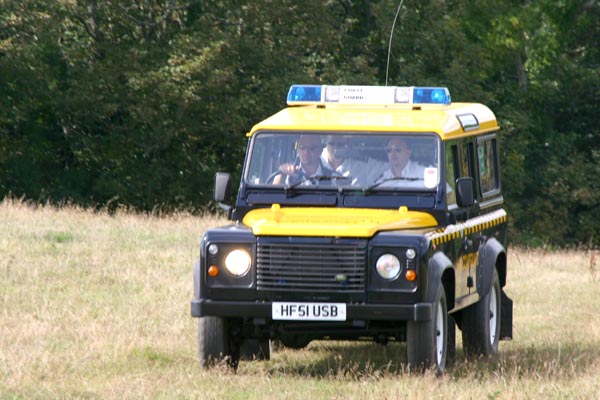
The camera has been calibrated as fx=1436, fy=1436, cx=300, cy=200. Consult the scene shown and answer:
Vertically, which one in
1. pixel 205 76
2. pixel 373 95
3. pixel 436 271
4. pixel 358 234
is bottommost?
pixel 205 76

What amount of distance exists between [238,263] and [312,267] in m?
0.54

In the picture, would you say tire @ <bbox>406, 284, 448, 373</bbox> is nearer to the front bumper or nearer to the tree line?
the front bumper

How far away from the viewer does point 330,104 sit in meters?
12.1

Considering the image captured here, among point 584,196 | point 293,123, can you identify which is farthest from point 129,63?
point 293,123

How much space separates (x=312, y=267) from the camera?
10.2 metres

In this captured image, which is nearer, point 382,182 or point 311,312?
point 311,312

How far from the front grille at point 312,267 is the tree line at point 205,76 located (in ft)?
86.2

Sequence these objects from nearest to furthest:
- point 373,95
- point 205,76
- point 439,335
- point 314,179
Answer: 1. point 439,335
2. point 314,179
3. point 373,95
4. point 205,76

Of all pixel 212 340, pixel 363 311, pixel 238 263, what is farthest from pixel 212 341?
pixel 363 311

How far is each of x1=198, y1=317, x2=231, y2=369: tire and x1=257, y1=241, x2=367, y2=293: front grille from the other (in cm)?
51

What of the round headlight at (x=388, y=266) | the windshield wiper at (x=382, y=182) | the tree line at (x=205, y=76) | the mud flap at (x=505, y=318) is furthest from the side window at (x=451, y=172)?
the tree line at (x=205, y=76)

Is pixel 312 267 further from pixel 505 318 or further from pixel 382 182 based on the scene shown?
pixel 505 318

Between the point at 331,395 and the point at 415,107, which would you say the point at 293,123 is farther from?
the point at 331,395

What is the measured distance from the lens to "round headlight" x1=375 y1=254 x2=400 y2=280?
1005 cm
